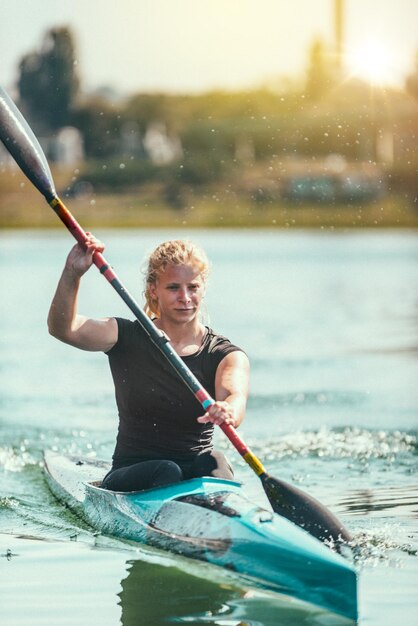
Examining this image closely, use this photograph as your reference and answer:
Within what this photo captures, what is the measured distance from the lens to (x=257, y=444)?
34.3 ft

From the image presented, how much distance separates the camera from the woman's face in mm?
6773

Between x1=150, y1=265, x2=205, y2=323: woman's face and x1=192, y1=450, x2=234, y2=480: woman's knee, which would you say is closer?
x1=192, y1=450, x2=234, y2=480: woman's knee

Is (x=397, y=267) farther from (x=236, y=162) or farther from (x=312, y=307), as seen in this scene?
(x=236, y=162)

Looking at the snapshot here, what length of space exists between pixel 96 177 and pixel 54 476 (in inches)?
2715

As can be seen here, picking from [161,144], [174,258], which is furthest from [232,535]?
[161,144]

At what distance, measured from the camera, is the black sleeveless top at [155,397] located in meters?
6.81

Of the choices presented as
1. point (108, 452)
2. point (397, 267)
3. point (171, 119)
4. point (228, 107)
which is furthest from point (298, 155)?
point (108, 452)

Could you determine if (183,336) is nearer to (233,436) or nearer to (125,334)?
(125,334)

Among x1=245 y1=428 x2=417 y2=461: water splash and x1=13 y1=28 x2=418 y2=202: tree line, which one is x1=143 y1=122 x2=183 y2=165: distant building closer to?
x1=13 y1=28 x2=418 y2=202: tree line

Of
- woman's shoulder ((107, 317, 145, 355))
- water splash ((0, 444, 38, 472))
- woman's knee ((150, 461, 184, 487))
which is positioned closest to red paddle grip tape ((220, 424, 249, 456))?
woman's knee ((150, 461, 184, 487))

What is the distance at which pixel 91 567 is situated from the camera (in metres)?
6.71

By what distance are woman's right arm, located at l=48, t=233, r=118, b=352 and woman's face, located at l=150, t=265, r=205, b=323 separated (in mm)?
330

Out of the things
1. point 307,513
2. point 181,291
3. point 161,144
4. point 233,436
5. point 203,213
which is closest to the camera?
point 307,513

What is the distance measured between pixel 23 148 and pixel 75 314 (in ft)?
4.53
